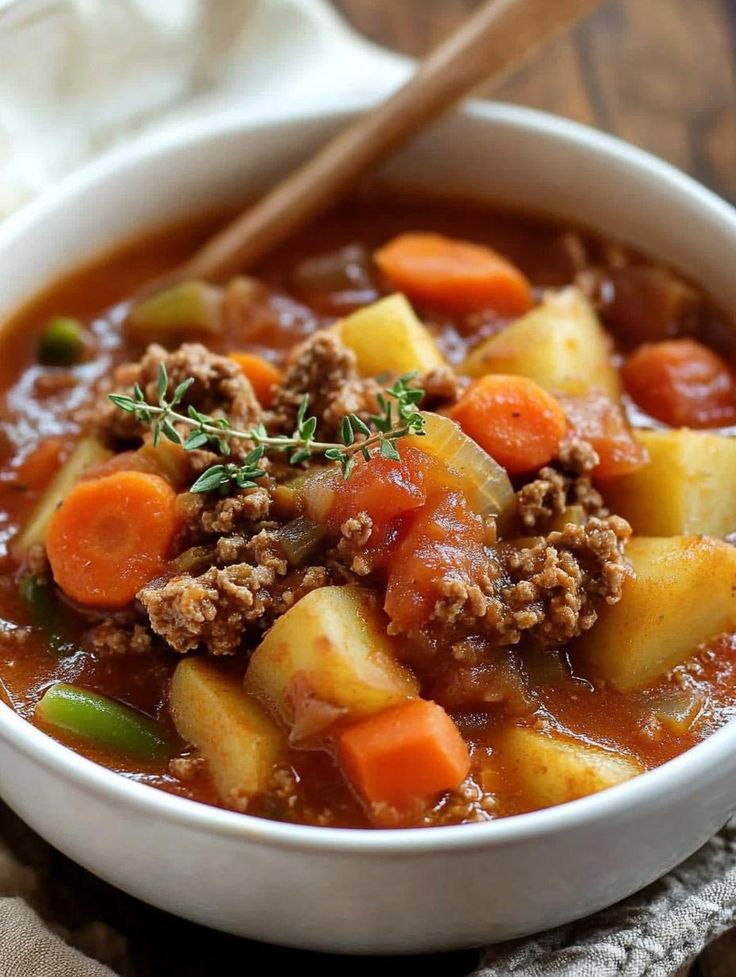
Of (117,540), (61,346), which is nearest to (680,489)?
(117,540)

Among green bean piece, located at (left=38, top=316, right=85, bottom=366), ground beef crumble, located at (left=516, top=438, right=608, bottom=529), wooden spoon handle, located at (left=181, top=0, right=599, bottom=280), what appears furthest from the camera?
wooden spoon handle, located at (left=181, top=0, right=599, bottom=280)

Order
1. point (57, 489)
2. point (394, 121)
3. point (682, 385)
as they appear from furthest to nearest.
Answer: point (394, 121) → point (682, 385) → point (57, 489)

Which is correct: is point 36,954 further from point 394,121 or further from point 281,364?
point 394,121

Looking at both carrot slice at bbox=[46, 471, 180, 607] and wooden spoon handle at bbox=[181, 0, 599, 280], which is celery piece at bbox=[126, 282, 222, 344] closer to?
wooden spoon handle at bbox=[181, 0, 599, 280]

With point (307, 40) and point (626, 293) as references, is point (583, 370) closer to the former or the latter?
point (626, 293)

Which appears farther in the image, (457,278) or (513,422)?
(457,278)

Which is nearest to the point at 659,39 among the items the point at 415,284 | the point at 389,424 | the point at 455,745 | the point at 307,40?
the point at 307,40

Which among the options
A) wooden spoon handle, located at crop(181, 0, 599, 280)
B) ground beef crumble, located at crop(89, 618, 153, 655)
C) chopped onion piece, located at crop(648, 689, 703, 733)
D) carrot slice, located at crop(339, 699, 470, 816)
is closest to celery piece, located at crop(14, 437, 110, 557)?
ground beef crumble, located at crop(89, 618, 153, 655)
